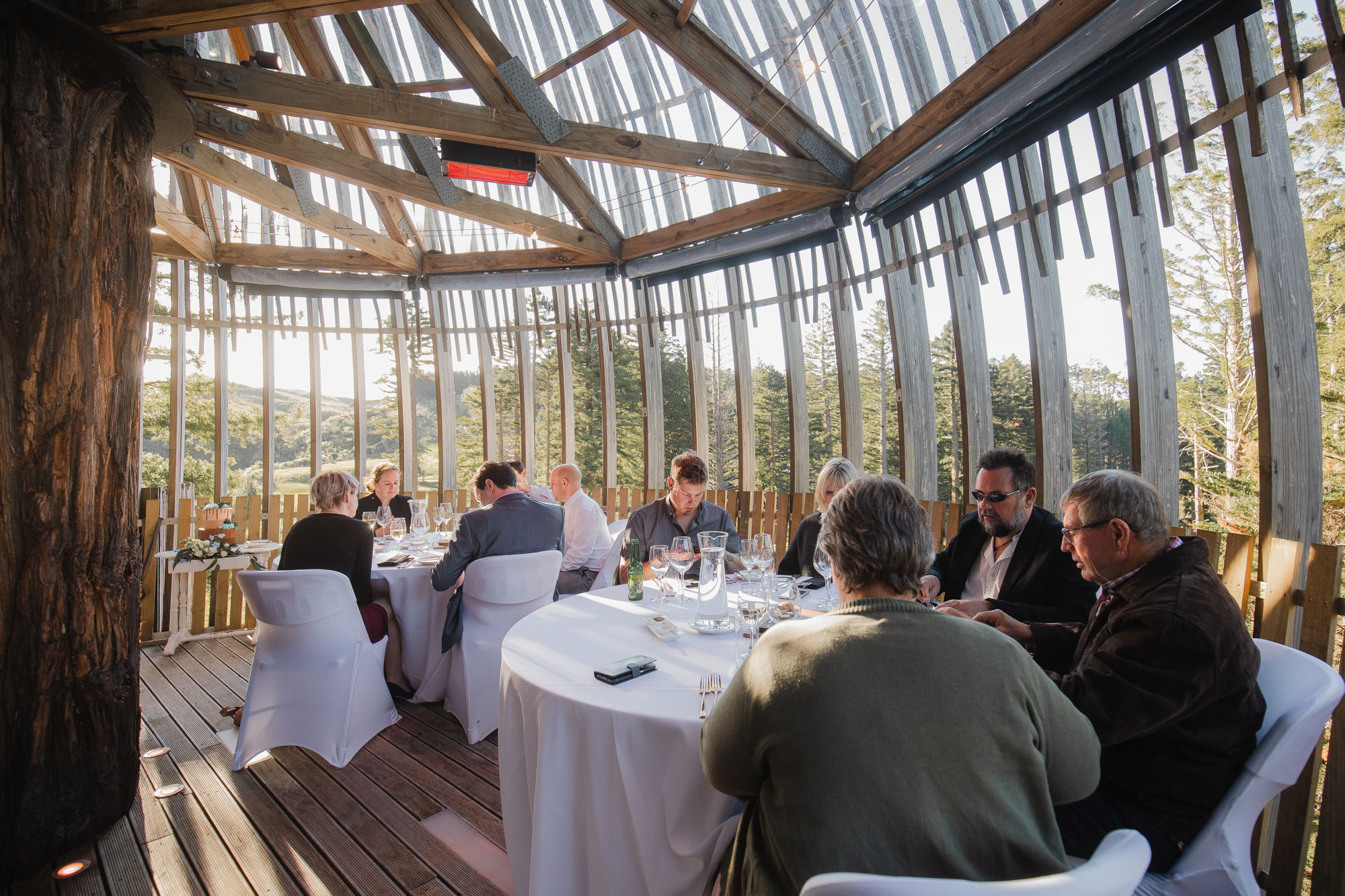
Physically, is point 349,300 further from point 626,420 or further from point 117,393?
point 626,420

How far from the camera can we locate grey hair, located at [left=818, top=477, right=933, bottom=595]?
1.37 meters

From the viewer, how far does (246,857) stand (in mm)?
2680

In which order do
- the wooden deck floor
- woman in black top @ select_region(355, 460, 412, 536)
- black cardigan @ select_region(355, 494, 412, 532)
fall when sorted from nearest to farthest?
the wooden deck floor
woman in black top @ select_region(355, 460, 412, 536)
black cardigan @ select_region(355, 494, 412, 532)

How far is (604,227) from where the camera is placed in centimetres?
753

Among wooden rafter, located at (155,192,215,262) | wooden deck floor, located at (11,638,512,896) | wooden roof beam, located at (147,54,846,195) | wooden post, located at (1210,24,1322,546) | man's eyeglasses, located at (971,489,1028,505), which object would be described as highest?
wooden rafter, located at (155,192,215,262)

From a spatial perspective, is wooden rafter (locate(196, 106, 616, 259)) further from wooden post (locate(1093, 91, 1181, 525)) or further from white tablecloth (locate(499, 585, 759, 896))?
wooden post (locate(1093, 91, 1181, 525))

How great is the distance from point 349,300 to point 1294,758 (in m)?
9.53

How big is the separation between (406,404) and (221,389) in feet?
6.83

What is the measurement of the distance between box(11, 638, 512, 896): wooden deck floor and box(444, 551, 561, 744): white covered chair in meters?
0.17

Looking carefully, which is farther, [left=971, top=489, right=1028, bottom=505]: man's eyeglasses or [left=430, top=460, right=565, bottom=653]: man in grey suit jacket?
[left=430, top=460, right=565, bottom=653]: man in grey suit jacket

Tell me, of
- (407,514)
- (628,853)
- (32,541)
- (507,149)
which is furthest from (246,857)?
(507,149)

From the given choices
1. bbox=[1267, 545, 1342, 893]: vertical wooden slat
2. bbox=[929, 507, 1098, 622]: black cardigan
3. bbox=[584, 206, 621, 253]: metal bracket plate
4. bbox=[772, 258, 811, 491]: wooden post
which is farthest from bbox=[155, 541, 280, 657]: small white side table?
bbox=[1267, 545, 1342, 893]: vertical wooden slat

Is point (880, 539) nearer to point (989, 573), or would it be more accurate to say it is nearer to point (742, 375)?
point (989, 573)

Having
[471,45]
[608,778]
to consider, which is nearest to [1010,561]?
[608,778]
